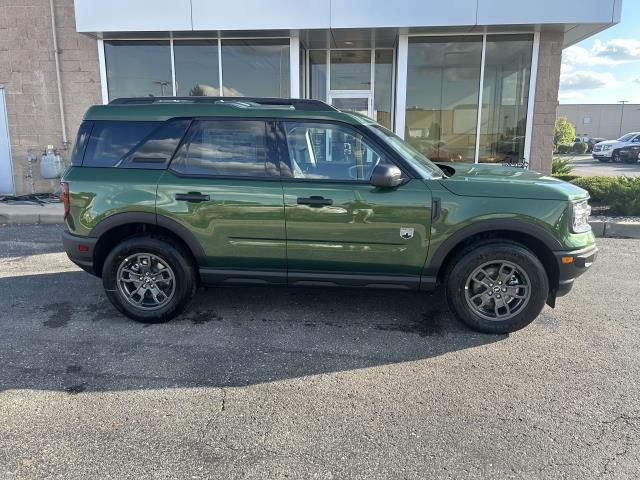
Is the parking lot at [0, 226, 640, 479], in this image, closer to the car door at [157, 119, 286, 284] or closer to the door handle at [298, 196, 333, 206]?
the car door at [157, 119, 286, 284]

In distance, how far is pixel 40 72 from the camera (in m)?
10.7

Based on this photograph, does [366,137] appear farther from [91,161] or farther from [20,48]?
[20,48]

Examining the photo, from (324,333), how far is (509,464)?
6.29 feet

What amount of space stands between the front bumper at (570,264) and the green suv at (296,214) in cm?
1

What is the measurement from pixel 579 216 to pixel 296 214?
2.35 metres

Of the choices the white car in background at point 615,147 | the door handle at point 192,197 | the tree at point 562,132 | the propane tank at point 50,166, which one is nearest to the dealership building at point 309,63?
the propane tank at point 50,166

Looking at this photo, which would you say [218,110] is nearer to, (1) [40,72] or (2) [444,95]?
(2) [444,95]

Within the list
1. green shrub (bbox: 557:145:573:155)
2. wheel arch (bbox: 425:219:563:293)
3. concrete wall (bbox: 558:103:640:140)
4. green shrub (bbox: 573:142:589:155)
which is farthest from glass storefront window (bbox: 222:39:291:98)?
concrete wall (bbox: 558:103:640:140)

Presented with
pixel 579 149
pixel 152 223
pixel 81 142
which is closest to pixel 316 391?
pixel 152 223

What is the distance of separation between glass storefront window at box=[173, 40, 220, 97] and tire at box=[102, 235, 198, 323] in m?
6.93

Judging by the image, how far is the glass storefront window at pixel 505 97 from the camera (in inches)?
384

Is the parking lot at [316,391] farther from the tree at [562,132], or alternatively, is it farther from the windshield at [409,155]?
the tree at [562,132]

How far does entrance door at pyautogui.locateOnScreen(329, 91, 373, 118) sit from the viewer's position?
11.2 metres

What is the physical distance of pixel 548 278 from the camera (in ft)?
13.2
